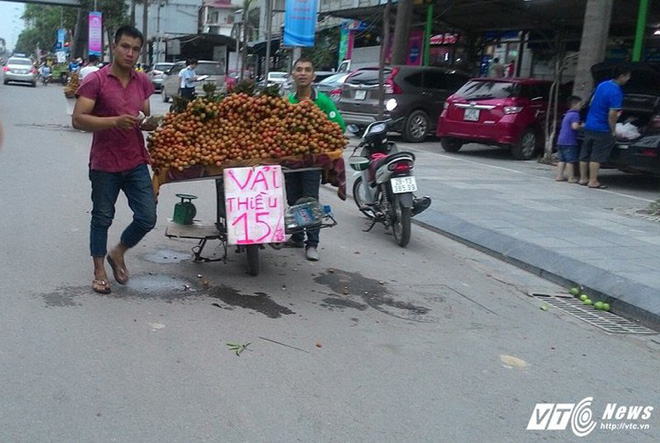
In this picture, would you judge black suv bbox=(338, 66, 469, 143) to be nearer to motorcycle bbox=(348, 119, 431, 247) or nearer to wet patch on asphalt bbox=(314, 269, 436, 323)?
motorcycle bbox=(348, 119, 431, 247)

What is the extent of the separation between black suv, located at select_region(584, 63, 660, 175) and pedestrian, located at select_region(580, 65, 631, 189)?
0.23 meters

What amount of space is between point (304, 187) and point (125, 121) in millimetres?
2123

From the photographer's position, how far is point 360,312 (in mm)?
5730

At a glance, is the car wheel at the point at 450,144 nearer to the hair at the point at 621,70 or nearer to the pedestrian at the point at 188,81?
the hair at the point at 621,70

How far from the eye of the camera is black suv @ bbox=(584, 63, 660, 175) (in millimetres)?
11227

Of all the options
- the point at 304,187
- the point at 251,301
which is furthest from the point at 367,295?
the point at 304,187

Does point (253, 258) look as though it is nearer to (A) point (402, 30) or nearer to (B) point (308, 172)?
(B) point (308, 172)

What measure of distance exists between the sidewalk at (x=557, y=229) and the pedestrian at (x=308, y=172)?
2109 mm

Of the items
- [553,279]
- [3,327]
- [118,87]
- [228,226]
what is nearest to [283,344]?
[228,226]

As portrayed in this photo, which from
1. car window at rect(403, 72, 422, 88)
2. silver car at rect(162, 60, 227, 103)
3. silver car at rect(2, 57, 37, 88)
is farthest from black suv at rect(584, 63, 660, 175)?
silver car at rect(2, 57, 37, 88)

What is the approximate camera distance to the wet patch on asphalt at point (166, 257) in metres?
6.77

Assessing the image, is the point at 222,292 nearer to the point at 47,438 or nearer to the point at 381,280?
the point at 381,280

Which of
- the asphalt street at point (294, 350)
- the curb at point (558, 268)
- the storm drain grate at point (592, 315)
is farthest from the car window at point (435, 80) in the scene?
the storm drain grate at point (592, 315)

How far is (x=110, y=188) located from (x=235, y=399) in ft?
7.40
